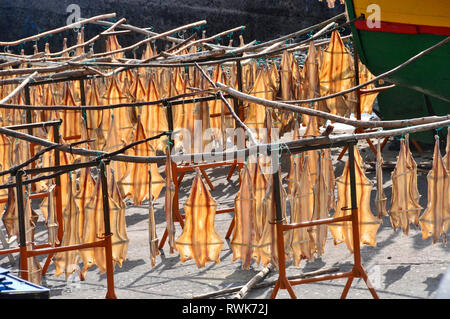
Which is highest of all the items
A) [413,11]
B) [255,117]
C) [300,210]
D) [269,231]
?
[413,11]

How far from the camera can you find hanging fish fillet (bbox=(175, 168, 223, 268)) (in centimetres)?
559

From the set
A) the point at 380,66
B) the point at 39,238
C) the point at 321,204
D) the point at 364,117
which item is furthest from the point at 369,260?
the point at 364,117

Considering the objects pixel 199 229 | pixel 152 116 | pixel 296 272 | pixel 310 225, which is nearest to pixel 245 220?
pixel 199 229

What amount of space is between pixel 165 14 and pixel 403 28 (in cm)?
1150

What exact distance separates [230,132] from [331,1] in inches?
96.4

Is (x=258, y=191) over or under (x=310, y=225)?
over

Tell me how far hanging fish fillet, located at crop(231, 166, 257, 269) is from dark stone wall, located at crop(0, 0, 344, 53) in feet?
46.0

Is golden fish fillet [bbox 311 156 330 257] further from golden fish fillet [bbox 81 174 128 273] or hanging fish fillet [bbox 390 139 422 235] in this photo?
golden fish fillet [bbox 81 174 128 273]

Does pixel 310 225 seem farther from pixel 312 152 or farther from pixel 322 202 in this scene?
pixel 312 152

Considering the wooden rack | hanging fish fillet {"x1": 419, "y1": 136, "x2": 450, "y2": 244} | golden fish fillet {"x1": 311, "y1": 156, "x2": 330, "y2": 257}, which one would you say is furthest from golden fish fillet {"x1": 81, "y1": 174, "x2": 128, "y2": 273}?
hanging fish fillet {"x1": 419, "y1": 136, "x2": 450, "y2": 244}

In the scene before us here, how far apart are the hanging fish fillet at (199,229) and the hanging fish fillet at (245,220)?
155mm

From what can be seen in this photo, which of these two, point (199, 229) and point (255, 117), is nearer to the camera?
point (199, 229)

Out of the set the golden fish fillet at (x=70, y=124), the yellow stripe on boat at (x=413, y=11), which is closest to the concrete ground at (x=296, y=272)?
the golden fish fillet at (x=70, y=124)

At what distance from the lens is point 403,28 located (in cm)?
862
